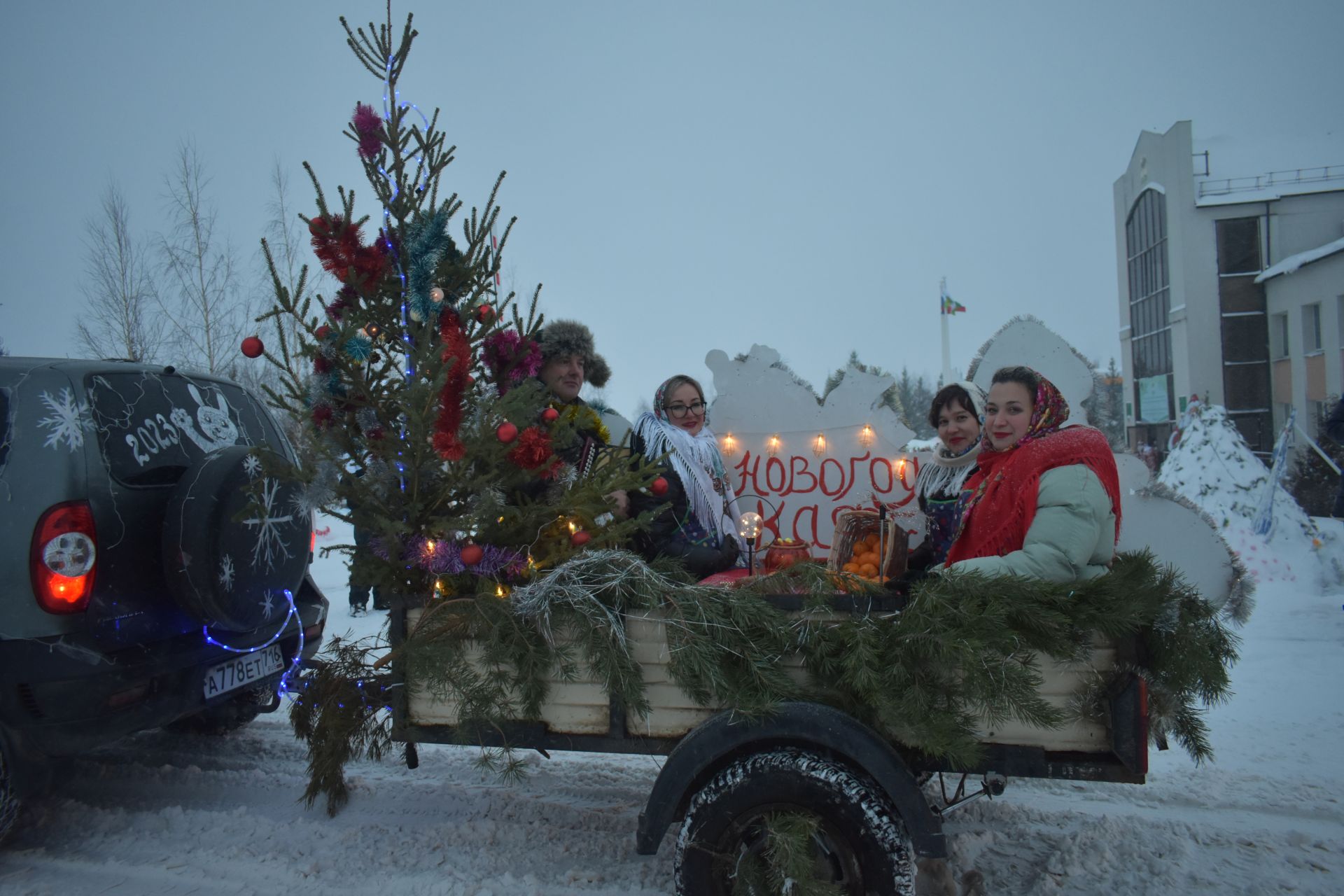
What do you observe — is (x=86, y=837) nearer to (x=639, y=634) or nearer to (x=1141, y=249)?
(x=639, y=634)

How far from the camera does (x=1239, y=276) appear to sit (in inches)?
846

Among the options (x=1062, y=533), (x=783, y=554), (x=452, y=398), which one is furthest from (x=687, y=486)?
(x=1062, y=533)

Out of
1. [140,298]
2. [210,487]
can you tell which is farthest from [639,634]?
[140,298]

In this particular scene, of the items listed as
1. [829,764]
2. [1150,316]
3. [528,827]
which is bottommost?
[528,827]

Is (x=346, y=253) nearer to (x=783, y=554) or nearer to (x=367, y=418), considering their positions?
(x=367, y=418)

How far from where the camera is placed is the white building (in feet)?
63.8

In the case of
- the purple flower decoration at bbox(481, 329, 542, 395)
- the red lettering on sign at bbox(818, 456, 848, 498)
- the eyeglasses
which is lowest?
the red lettering on sign at bbox(818, 456, 848, 498)

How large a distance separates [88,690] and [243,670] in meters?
0.69

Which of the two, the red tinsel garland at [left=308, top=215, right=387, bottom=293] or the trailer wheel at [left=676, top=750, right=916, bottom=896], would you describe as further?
the red tinsel garland at [left=308, top=215, right=387, bottom=293]

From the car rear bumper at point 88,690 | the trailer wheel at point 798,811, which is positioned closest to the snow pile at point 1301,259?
the trailer wheel at point 798,811

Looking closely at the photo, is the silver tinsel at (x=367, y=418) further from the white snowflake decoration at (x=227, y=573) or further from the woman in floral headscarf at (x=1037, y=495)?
the woman in floral headscarf at (x=1037, y=495)

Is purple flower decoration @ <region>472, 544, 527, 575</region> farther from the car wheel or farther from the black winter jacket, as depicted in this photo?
the black winter jacket

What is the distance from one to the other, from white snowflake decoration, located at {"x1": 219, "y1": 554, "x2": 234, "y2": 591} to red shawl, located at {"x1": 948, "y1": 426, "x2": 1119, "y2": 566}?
306cm

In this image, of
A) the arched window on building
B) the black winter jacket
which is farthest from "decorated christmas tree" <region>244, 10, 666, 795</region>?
the arched window on building
